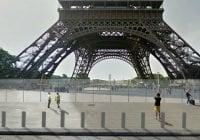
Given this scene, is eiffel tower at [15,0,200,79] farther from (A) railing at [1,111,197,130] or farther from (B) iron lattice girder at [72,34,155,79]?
(A) railing at [1,111,197,130]

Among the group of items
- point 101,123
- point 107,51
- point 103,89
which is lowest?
point 101,123

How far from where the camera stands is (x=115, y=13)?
177 feet

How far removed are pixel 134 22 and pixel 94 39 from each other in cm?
1345

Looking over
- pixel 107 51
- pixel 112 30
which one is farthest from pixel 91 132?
pixel 107 51

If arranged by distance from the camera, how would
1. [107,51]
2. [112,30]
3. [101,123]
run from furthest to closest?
[107,51] < [112,30] < [101,123]

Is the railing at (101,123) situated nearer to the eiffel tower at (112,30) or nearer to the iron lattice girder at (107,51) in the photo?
the eiffel tower at (112,30)

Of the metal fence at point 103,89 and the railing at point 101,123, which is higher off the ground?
the metal fence at point 103,89

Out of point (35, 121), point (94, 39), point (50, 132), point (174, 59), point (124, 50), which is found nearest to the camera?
point (50, 132)

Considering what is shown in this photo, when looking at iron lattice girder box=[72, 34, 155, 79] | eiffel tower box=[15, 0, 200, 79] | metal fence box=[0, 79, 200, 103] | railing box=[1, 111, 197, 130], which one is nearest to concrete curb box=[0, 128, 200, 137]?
railing box=[1, 111, 197, 130]

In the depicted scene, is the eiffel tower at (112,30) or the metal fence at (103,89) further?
the eiffel tower at (112,30)

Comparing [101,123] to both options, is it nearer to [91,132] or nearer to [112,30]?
[91,132]

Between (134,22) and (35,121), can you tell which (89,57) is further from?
(35,121)

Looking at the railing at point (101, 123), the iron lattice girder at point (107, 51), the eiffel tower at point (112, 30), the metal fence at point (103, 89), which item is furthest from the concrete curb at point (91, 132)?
the iron lattice girder at point (107, 51)

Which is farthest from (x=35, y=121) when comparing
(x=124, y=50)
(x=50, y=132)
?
(x=124, y=50)
